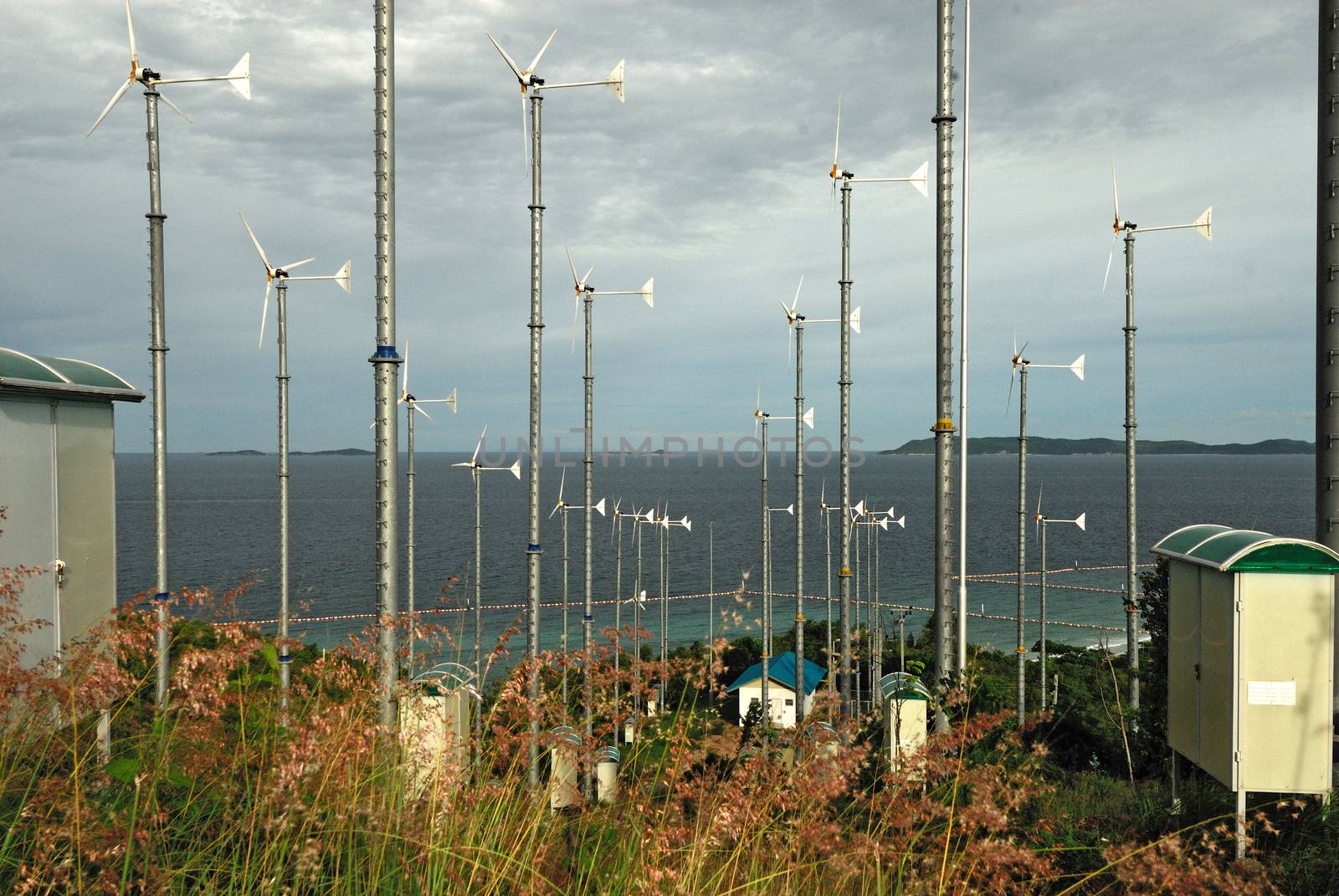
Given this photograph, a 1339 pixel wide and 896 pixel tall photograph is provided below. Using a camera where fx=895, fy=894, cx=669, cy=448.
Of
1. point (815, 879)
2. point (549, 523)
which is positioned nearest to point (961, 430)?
point (815, 879)

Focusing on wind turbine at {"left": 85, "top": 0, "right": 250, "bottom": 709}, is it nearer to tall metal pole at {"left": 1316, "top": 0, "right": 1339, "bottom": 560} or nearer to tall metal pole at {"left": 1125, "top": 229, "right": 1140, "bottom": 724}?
tall metal pole at {"left": 1316, "top": 0, "right": 1339, "bottom": 560}

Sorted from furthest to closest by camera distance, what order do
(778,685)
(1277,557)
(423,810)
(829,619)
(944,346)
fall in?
(778,685) < (829,619) < (944,346) < (1277,557) < (423,810)

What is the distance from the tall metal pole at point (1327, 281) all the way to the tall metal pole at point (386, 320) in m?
8.38

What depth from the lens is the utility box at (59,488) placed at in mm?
9781

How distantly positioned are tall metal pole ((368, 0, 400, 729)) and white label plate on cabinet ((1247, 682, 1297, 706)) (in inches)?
287

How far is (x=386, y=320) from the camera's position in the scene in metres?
8.19

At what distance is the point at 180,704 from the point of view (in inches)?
196

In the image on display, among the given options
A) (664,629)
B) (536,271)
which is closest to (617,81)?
(536,271)

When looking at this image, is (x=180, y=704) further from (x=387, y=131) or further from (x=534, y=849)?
(x=387, y=131)

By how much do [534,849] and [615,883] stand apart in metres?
0.58

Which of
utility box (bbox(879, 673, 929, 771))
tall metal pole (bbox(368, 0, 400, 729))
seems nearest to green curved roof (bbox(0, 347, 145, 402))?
tall metal pole (bbox(368, 0, 400, 729))

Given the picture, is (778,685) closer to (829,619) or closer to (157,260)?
(829,619)

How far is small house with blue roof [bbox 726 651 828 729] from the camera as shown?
38375mm

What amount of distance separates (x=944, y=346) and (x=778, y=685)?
3199cm
